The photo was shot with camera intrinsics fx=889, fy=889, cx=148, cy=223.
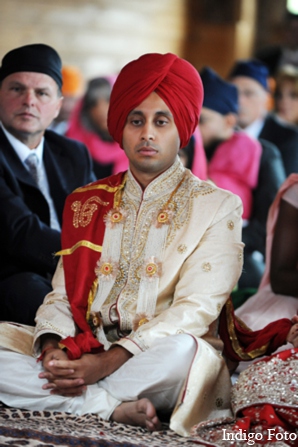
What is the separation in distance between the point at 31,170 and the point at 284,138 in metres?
3.90

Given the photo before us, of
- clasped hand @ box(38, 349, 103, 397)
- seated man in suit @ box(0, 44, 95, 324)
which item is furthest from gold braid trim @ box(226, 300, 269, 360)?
seated man in suit @ box(0, 44, 95, 324)

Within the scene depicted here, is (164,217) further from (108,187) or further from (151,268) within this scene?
(108,187)

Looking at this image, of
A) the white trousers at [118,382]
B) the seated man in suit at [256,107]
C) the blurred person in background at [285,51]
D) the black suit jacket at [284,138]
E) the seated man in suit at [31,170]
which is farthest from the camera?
the blurred person in background at [285,51]

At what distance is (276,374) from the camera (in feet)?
9.74

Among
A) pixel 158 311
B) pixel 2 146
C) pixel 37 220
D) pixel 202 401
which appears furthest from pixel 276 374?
pixel 2 146

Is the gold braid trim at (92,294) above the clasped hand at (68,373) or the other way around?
above

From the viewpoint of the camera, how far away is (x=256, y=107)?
26.1 feet

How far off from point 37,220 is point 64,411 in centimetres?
115

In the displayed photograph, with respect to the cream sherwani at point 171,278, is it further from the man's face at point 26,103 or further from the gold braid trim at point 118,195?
the man's face at point 26,103

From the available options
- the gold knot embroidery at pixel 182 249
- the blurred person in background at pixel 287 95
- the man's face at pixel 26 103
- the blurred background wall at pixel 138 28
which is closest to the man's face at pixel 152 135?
the gold knot embroidery at pixel 182 249

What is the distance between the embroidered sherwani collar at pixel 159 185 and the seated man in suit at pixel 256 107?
437 centimetres

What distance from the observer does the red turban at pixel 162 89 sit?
3.44 m

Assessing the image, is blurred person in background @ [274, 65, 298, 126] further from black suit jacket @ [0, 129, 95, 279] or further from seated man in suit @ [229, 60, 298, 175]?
black suit jacket @ [0, 129, 95, 279]

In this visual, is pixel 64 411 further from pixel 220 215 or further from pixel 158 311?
pixel 220 215
